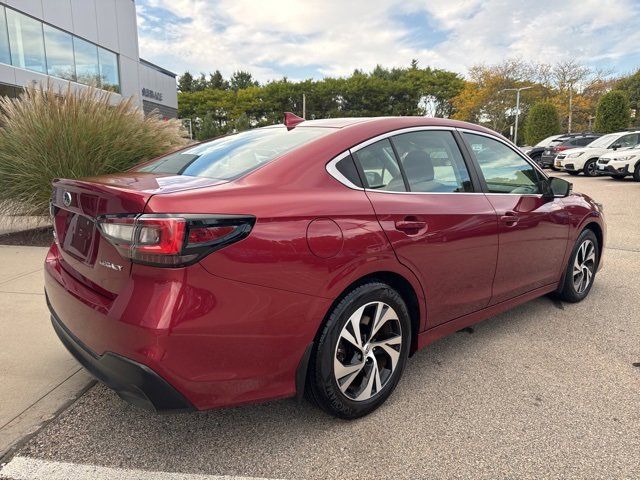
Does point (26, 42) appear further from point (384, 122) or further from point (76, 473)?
point (76, 473)

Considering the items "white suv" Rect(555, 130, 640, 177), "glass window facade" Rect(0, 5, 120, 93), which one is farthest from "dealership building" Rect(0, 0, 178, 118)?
"white suv" Rect(555, 130, 640, 177)

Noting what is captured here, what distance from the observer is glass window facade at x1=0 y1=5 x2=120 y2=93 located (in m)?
19.4

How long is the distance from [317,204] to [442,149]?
4.09ft

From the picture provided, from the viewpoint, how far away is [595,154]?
18.5 meters

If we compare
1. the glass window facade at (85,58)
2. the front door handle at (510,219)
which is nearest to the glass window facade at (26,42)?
the glass window facade at (85,58)

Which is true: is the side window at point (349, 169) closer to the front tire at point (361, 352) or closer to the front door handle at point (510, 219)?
the front tire at point (361, 352)

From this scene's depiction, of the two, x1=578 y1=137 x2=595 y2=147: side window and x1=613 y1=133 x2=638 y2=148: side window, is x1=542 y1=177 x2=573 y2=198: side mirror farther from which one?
x1=578 y1=137 x2=595 y2=147: side window

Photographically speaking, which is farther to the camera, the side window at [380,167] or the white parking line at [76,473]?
the side window at [380,167]

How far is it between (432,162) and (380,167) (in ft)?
1.63

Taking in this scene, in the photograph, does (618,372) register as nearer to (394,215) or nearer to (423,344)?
(423,344)

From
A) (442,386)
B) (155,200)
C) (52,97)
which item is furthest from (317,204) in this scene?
(52,97)

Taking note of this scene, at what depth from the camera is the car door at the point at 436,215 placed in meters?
2.58

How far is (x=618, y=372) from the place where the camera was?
3.08 meters

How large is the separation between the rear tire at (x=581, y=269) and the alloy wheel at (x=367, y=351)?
2.28 metres
